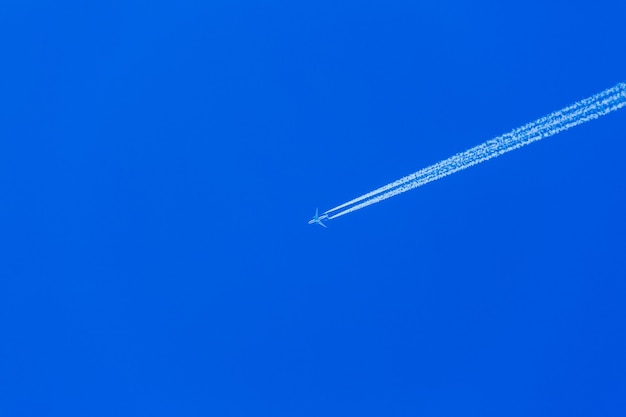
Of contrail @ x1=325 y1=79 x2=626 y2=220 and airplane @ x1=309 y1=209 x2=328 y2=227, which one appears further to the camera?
airplane @ x1=309 y1=209 x2=328 y2=227

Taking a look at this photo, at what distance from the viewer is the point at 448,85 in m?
4.56

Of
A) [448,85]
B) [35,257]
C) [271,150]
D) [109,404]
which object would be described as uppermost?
[448,85]

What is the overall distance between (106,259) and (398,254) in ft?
→ 8.88

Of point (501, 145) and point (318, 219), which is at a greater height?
point (501, 145)

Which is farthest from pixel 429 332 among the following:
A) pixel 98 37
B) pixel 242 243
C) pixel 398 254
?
pixel 98 37

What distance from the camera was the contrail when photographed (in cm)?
442

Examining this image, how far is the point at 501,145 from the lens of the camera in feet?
15.0

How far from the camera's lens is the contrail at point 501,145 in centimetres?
442

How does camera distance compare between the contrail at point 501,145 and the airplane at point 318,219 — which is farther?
the airplane at point 318,219

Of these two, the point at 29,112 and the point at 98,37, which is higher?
the point at 98,37

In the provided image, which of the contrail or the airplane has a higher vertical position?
the contrail

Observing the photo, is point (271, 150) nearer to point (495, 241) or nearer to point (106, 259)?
point (106, 259)

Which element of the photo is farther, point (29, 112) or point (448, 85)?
point (29, 112)

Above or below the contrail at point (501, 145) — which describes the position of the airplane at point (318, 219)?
below
